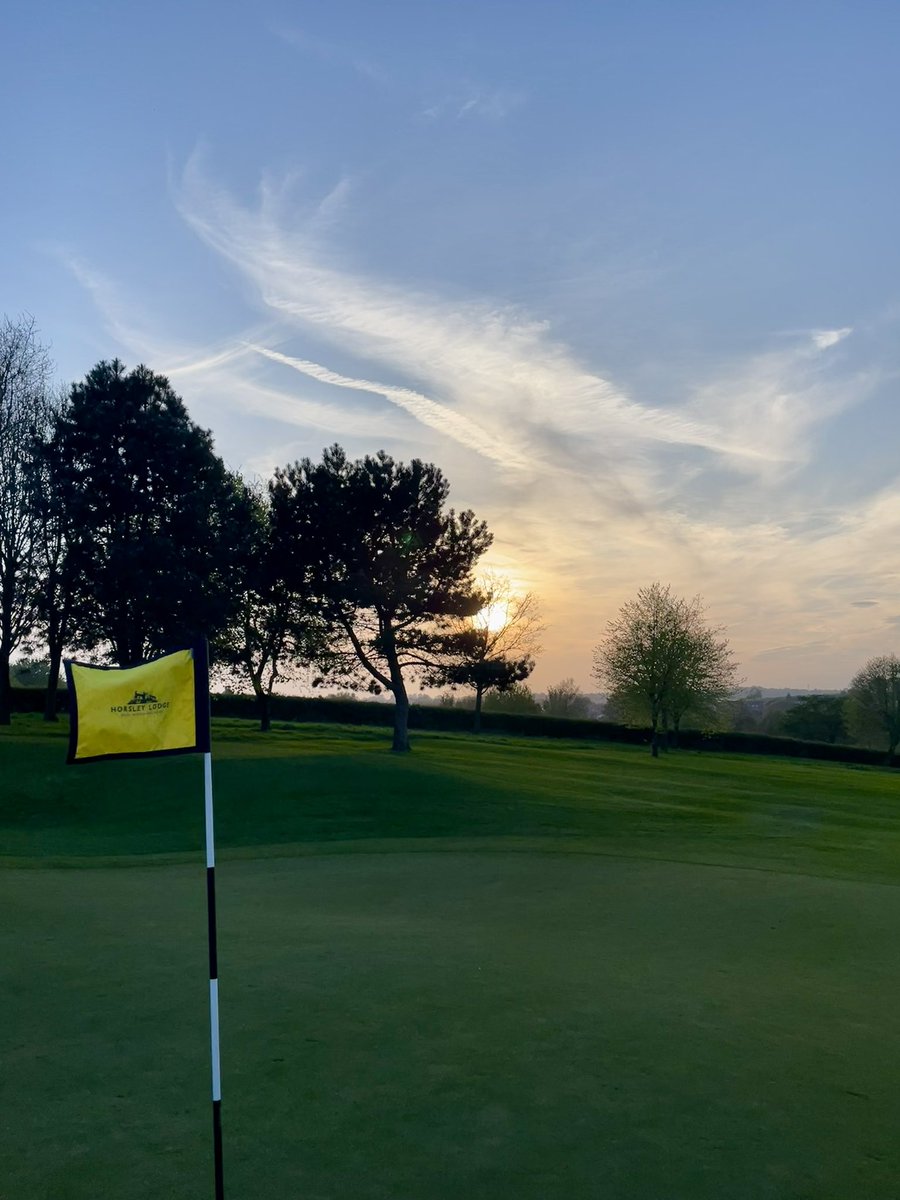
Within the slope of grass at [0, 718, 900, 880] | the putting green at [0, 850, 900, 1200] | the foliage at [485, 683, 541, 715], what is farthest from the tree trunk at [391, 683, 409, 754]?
the foliage at [485, 683, 541, 715]

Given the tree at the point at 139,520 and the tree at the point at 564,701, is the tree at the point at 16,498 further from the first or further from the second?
the tree at the point at 564,701

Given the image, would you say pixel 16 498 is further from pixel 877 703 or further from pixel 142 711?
pixel 877 703

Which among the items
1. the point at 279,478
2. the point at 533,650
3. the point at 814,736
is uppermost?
the point at 279,478

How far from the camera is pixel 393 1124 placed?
514cm

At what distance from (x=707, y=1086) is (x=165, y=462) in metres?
43.0

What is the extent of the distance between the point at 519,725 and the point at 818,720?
1767 inches

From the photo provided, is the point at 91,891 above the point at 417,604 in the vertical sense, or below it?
below

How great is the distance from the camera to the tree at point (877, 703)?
9375 centimetres

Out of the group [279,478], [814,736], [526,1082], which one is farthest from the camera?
[814,736]

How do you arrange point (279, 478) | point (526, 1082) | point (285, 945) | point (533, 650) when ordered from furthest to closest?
point (533, 650), point (279, 478), point (285, 945), point (526, 1082)

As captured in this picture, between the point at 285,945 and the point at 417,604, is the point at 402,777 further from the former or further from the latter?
the point at 285,945

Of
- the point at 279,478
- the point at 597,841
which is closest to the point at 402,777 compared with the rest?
the point at 597,841

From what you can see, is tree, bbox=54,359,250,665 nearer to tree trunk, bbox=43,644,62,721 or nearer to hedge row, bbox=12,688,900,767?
tree trunk, bbox=43,644,62,721

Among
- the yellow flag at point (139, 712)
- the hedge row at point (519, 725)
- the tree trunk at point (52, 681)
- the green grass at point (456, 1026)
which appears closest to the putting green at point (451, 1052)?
the green grass at point (456, 1026)
